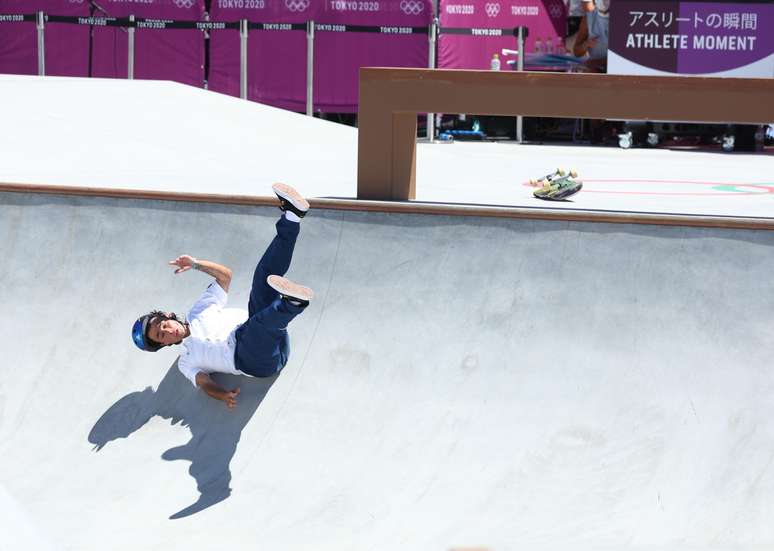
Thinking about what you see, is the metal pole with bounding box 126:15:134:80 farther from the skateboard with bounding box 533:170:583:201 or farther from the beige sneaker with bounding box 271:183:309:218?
the beige sneaker with bounding box 271:183:309:218

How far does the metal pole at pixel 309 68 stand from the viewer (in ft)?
44.7

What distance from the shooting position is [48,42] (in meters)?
14.6

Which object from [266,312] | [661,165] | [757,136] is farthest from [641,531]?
[757,136]

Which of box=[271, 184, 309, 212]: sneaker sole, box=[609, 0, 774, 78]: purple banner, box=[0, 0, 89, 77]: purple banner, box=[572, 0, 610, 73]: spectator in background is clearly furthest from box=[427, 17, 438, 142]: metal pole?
box=[271, 184, 309, 212]: sneaker sole

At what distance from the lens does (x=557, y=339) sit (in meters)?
5.66

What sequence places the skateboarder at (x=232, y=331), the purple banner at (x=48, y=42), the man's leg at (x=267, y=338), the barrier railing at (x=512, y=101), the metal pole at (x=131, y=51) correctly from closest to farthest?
1. the man's leg at (x=267, y=338)
2. the skateboarder at (x=232, y=331)
3. the barrier railing at (x=512, y=101)
4. the metal pole at (x=131, y=51)
5. the purple banner at (x=48, y=42)

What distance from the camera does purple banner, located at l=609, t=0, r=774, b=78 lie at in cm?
1326

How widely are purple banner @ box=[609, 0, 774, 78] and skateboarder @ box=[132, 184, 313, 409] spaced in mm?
8754

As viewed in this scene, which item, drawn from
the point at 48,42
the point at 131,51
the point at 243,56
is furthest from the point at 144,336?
the point at 48,42

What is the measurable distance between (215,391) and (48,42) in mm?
10649

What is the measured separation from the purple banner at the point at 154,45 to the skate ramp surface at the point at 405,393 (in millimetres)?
8231

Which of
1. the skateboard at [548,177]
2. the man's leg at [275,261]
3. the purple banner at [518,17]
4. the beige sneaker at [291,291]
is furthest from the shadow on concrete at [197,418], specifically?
the purple banner at [518,17]

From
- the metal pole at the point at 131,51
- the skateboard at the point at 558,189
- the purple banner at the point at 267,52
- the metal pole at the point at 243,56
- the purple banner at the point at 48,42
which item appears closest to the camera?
the skateboard at the point at 558,189

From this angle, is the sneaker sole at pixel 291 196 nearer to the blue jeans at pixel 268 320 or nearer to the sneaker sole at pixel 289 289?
the blue jeans at pixel 268 320
